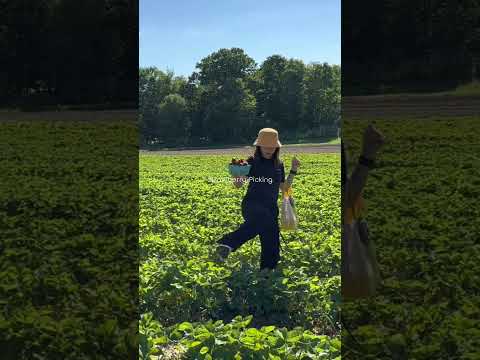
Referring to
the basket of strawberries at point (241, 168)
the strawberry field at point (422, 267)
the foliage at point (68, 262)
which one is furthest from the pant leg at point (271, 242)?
the foliage at point (68, 262)

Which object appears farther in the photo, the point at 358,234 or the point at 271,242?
the point at 271,242

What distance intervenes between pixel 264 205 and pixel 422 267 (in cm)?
156

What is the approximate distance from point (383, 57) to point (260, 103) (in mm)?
23764

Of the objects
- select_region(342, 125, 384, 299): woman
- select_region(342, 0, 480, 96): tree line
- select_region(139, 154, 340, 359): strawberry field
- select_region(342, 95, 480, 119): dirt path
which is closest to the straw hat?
select_region(342, 125, 384, 299): woman

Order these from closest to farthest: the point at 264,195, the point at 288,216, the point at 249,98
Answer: the point at 264,195 < the point at 249,98 < the point at 288,216

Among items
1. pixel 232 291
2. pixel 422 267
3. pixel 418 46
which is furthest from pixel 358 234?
pixel 418 46

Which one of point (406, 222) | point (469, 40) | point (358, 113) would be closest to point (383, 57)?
point (469, 40)

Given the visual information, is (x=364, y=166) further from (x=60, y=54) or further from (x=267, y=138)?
(x=60, y=54)

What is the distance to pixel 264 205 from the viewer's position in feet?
14.2

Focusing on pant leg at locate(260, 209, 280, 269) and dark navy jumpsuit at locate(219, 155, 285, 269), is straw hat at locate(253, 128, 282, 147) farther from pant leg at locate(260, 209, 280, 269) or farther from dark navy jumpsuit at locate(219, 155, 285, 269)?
pant leg at locate(260, 209, 280, 269)

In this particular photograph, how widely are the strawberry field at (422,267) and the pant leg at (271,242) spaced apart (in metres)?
0.83

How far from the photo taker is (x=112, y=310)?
3904mm

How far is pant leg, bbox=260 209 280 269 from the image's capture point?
4.39m

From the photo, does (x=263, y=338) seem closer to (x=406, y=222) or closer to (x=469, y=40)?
(x=406, y=222)
